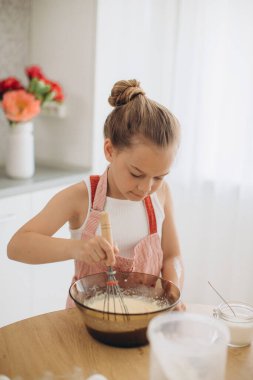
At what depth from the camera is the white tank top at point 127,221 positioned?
139 centimetres

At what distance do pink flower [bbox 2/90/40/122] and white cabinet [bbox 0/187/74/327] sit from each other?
359 millimetres

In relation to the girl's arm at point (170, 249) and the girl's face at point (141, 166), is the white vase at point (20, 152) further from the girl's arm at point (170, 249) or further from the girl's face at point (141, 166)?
the girl's face at point (141, 166)

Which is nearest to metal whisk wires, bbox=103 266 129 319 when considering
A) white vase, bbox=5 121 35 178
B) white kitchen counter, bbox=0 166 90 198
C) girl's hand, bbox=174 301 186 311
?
girl's hand, bbox=174 301 186 311

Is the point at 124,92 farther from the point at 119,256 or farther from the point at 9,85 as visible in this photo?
the point at 9,85

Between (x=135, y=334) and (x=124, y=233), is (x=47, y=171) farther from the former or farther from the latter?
(x=135, y=334)

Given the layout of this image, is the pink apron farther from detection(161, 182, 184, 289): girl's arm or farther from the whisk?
the whisk

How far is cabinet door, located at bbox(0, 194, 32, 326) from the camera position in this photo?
78.9 inches

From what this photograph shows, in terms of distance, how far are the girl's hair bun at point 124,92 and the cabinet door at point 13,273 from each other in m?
0.91

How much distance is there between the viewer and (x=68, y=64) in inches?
92.7

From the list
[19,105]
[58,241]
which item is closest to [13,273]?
[19,105]

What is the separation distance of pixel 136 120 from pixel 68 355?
1.91 feet

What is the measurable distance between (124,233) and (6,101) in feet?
3.34

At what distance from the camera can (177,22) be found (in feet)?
8.09

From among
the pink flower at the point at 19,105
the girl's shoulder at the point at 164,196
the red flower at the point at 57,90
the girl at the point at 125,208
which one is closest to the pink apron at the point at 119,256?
the girl at the point at 125,208
